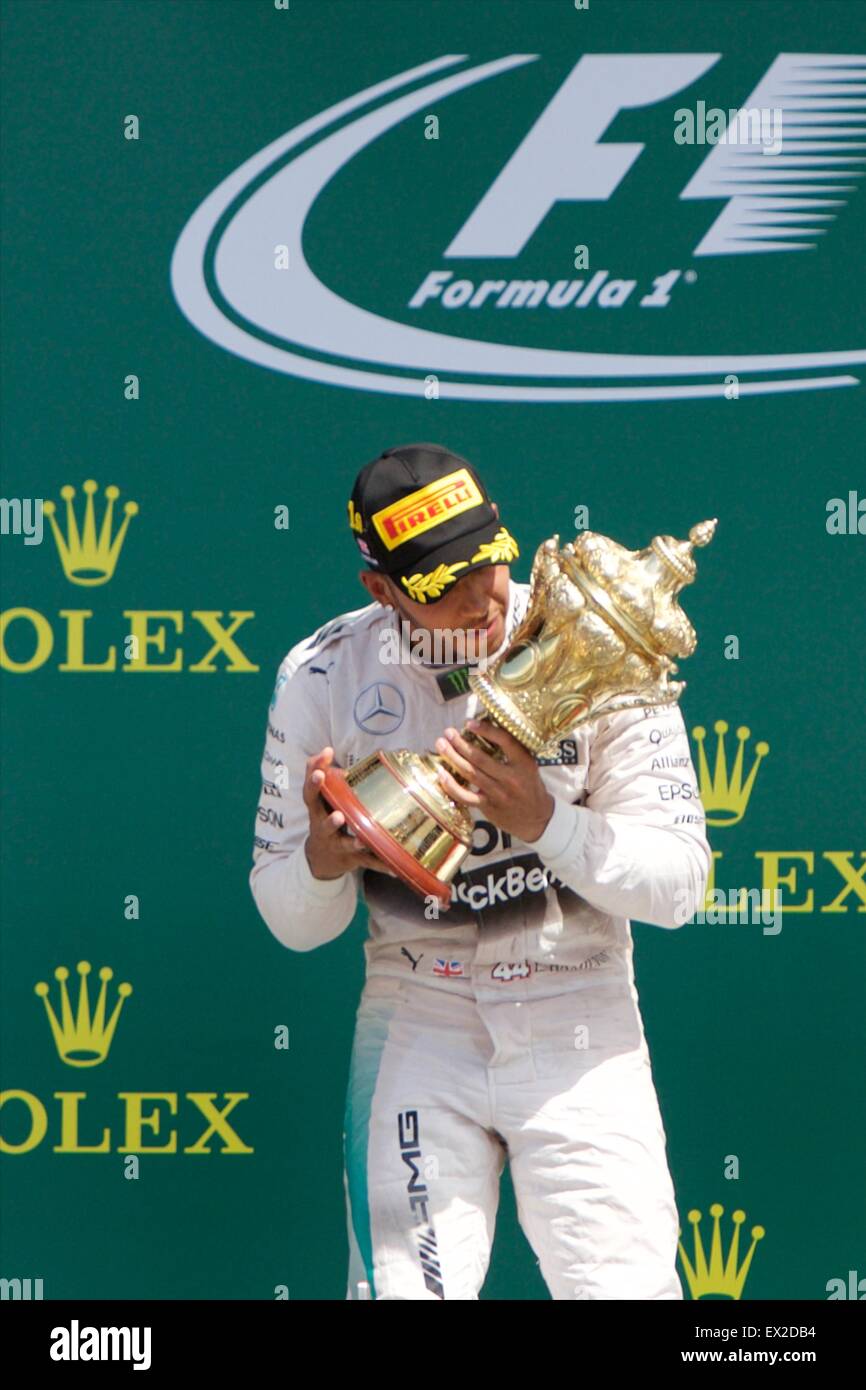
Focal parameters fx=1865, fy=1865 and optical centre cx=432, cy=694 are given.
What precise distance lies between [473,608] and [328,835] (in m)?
0.39

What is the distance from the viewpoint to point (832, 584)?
3.42m

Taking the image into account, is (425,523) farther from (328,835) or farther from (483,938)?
(483,938)

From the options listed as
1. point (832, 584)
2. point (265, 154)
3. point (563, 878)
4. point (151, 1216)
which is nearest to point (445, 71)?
point (265, 154)

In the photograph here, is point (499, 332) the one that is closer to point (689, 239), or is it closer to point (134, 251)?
point (689, 239)

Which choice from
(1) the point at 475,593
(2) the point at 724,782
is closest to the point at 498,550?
(1) the point at 475,593

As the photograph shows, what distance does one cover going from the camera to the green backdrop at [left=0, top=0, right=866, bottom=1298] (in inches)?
133

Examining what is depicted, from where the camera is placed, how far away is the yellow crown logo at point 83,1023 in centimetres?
350

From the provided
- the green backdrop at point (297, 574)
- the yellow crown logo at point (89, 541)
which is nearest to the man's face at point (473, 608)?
the green backdrop at point (297, 574)

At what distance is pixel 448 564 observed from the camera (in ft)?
8.54

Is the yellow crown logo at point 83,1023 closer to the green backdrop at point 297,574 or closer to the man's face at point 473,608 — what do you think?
the green backdrop at point 297,574

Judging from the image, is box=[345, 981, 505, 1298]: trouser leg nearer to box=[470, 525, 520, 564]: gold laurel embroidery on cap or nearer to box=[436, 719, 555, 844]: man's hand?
box=[436, 719, 555, 844]: man's hand

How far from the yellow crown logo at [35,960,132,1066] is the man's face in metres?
1.14

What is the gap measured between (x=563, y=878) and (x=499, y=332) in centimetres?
121

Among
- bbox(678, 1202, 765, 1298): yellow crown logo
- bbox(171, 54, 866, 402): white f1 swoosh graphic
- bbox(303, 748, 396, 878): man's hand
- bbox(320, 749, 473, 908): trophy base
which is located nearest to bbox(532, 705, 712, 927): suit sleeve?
bbox(320, 749, 473, 908): trophy base
